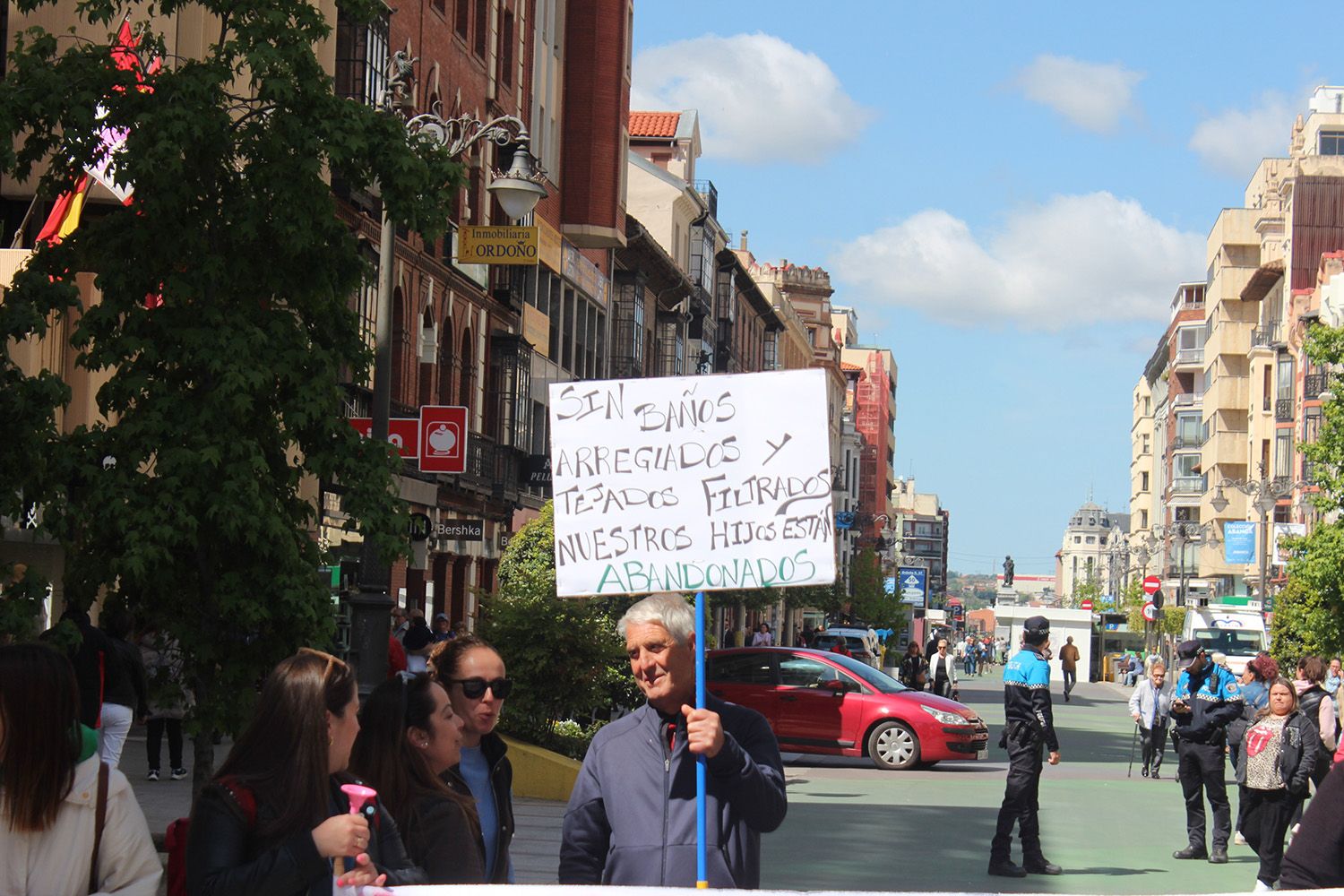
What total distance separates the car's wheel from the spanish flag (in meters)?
12.8

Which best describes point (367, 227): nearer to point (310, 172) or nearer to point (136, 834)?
point (310, 172)

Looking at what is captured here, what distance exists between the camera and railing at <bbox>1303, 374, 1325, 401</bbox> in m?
76.8

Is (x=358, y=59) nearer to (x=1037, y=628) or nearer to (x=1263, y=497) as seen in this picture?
(x=1037, y=628)

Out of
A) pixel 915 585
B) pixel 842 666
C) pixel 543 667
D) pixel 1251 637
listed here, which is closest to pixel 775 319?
pixel 915 585

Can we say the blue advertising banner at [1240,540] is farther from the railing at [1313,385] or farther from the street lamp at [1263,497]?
the railing at [1313,385]

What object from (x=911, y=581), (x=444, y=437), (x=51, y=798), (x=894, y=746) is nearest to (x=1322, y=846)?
(x=51, y=798)

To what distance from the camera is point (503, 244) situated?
24.5 meters

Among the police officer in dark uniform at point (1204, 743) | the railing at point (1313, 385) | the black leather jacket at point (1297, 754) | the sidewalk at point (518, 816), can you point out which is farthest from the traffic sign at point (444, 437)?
the railing at point (1313, 385)

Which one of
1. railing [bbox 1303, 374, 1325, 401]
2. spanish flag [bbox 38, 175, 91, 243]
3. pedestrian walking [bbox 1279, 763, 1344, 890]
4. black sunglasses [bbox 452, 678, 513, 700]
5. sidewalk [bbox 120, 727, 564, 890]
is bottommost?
sidewalk [bbox 120, 727, 564, 890]

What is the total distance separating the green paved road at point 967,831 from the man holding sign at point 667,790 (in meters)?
7.49

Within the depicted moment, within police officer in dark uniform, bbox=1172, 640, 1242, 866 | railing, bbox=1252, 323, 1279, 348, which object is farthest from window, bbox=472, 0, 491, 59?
railing, bbox=1252, 323, 1279, 348

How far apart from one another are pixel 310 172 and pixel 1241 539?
63.0 metres

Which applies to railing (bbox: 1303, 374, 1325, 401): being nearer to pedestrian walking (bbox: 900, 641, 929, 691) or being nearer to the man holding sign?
pedestrian walking (bbox: 900, 641, 929, 691)

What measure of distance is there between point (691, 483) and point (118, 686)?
10101mm
